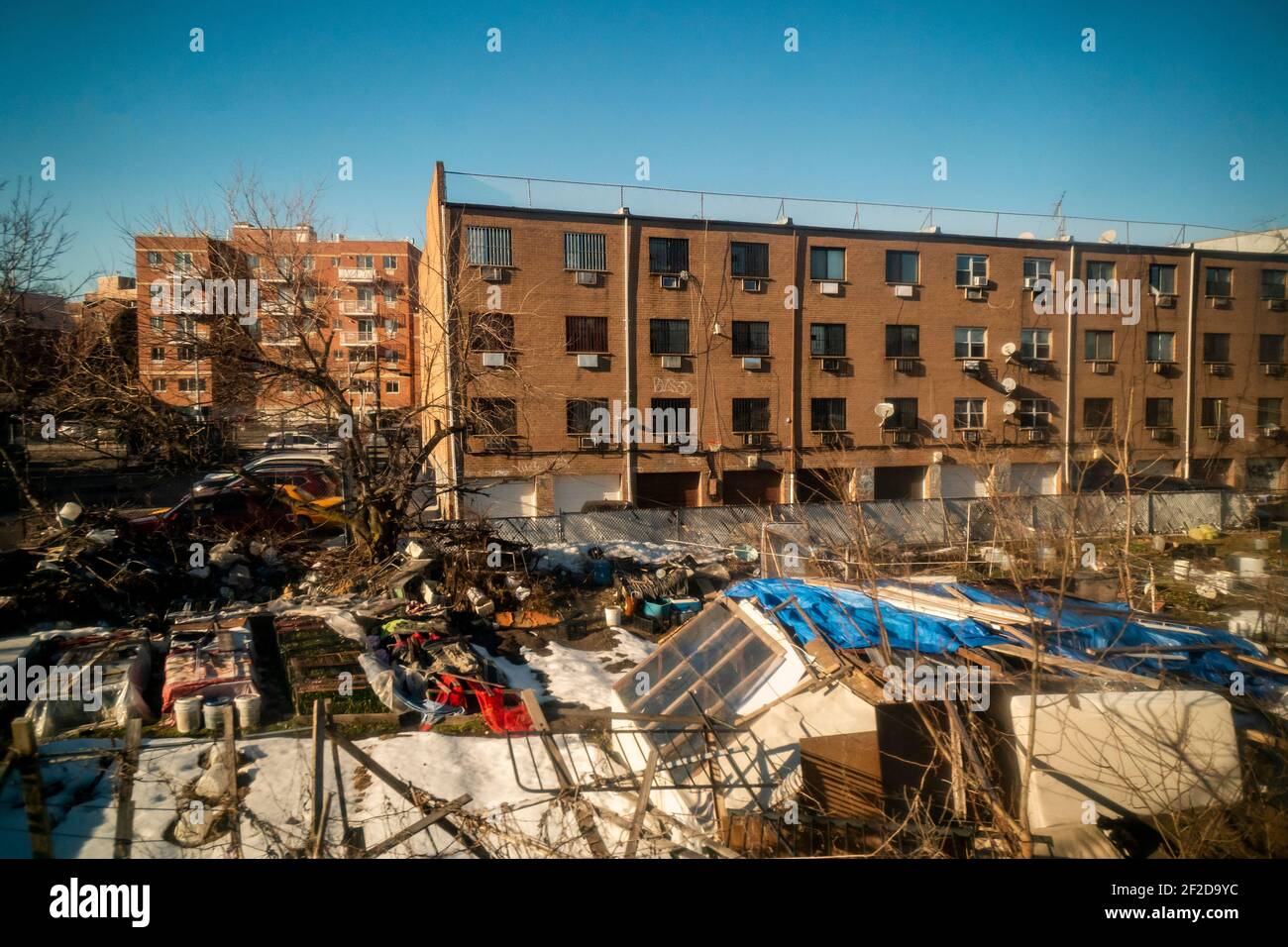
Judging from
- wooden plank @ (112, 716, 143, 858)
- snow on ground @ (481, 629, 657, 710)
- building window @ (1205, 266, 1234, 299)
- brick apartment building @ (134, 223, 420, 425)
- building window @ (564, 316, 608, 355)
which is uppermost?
building window @ (1205, 266, 1234, 299)

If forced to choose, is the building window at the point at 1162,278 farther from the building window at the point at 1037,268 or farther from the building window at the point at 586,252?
the building window at the point at 586,252

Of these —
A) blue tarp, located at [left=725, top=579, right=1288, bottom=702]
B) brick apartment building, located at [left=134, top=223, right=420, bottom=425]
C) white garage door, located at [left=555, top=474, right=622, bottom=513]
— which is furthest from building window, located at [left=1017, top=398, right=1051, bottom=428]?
brick apartment building, located at [left=134, top=223, right=420, bottom=425]

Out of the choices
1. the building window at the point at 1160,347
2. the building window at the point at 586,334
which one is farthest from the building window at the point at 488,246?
the building window at the point at 1160,347

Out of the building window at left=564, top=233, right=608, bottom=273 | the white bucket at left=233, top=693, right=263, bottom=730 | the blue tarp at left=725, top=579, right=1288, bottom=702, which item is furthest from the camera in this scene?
the building window at left=564, top=233, right=608, bottom=273

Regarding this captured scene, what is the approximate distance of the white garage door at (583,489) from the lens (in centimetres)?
1850

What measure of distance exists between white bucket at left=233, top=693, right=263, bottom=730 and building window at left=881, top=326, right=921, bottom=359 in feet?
66.2

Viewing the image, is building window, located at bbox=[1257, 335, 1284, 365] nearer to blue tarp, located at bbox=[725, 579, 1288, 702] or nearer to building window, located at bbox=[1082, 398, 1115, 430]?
building window, located at bbox=[1082, 398, 1115, 430]

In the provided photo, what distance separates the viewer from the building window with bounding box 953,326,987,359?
21.0 metres

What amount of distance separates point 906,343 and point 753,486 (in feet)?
23.9

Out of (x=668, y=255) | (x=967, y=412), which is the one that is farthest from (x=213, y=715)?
(x=967, y=412)

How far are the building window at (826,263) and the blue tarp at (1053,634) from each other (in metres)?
15.6

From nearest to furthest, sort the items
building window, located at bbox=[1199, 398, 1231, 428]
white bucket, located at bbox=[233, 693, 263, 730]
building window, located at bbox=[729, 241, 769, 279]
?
white bucket, located at bbox=[233, 693, 263, 730] → building window, located at bbox=[1199, 398, 1231, 428] → building window, located at bbox=[729, 241, 769, 279]
